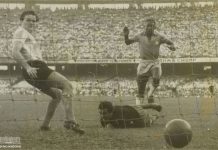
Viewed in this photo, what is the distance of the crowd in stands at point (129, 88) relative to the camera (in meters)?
10.8

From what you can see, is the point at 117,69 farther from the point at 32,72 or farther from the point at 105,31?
the point at 32,72

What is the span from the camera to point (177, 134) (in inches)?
157

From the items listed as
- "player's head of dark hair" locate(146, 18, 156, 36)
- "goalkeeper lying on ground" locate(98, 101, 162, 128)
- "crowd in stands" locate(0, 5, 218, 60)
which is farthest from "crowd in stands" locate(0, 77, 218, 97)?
"goalkeeper lying on ground" locate(98, 101, 162, 128)

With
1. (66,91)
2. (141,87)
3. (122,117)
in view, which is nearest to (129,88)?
(141,87)

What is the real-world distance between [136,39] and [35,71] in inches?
66.0

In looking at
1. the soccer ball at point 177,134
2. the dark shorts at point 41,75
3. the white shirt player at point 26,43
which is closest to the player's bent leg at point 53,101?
the dark shorts at point 41,75

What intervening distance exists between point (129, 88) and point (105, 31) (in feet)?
4.99

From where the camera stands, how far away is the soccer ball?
13.1ft

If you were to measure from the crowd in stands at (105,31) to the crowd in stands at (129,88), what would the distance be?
2.12 feet

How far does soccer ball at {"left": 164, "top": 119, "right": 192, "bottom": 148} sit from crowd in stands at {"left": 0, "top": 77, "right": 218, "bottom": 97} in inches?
240

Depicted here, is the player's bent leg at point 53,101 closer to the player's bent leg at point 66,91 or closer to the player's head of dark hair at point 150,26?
the player's bent leg at point 66,91

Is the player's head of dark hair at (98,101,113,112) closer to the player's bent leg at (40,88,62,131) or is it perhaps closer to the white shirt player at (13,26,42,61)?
the player's bent leg at (40,88,62,131)

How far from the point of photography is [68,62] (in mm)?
11742

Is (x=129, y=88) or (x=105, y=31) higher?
(x=105, y=31)
